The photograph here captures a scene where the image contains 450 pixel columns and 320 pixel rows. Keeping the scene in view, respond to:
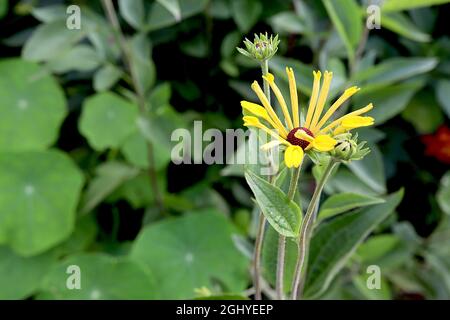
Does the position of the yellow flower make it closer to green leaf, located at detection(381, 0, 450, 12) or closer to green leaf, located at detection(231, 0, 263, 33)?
green leaf, located at detection(381, 0, 450, 12)

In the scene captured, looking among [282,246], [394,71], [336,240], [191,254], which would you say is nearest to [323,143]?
[282,246]

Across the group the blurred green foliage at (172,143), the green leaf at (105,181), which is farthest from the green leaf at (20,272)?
the green leaf at (105,181)

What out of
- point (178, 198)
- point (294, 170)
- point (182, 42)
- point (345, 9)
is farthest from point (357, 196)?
point (182, 42)

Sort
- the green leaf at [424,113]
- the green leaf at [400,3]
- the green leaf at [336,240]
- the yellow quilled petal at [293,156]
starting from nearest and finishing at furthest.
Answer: the yellow quilled petal at [293,156] < the green leaf at [336,240] < the green leaf at [400,3] < the green leaf at [424,113]

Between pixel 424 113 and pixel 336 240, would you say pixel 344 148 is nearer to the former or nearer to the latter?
pixel 336 240

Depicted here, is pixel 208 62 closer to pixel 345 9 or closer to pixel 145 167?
pixel 145 167

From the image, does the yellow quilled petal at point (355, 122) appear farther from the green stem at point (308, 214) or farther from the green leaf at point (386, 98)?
the green leaf at point (386, 98)
